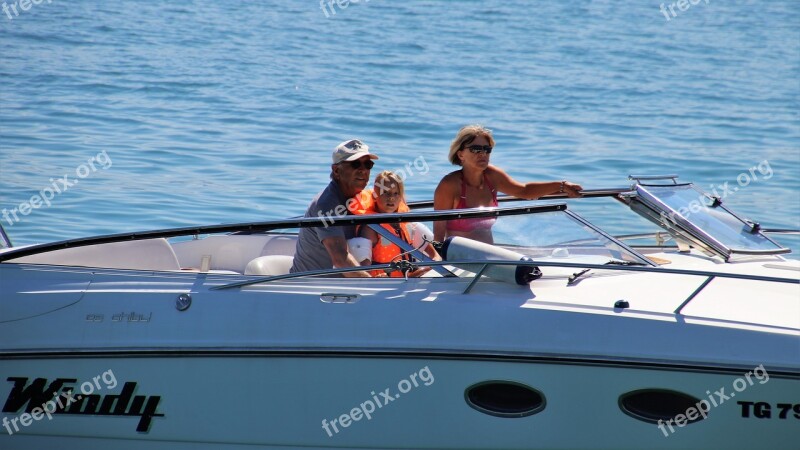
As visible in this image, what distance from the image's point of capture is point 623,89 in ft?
53.9

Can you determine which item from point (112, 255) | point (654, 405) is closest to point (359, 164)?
point (112, 255)

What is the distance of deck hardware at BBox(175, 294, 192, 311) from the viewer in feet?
13.3

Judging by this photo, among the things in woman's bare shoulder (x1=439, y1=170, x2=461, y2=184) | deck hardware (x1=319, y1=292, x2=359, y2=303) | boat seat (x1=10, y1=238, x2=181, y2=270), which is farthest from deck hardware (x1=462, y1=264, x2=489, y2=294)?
boat seat (x1=10, y1=238, x2=181, y2=270)

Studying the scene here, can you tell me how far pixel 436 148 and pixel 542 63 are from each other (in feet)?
20.4

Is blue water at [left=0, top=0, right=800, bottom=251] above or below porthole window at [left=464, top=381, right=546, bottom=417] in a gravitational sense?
above

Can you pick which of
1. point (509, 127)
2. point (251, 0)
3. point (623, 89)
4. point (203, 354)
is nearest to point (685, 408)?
point (203, 354)

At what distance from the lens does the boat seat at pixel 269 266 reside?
15.0 ft

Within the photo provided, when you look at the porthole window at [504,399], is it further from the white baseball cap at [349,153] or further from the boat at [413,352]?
the white baseball cap at [349,153]

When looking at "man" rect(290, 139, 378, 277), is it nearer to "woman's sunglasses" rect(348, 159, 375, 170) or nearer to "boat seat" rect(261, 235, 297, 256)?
"woman's sunglasses" rect(348, 159, 375, 170)

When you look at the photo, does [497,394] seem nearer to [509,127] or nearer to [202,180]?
[202,180]

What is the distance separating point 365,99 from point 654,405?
11.6 m

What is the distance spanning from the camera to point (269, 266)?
4684 millimetres

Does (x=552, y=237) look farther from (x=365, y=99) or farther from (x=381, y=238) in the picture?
(x=365, y=99)

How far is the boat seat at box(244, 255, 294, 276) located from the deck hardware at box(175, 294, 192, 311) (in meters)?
0.49
